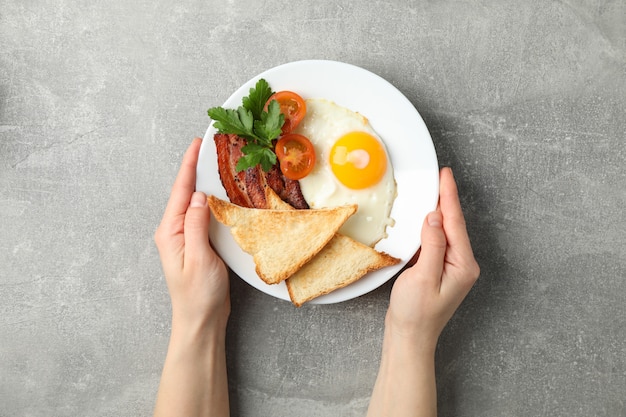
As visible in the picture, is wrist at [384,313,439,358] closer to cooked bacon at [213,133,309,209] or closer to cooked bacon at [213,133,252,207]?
cooked bacon at [213,133,309,209]

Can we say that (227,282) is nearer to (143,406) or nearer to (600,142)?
(143,406)

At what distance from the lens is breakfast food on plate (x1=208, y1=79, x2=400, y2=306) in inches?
104

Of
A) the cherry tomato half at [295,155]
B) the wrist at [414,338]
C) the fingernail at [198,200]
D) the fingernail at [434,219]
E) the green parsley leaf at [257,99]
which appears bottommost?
the wrist at [414,338]

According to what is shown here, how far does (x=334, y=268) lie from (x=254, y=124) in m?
0.80

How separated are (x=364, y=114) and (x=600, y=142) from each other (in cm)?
134

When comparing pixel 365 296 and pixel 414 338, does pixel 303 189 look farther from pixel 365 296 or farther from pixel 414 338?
pixel 414 338

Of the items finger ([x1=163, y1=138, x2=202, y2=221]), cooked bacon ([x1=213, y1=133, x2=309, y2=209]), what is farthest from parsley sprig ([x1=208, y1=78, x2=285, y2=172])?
finger ([x1=163, y1=138, x2=202, y2=221])

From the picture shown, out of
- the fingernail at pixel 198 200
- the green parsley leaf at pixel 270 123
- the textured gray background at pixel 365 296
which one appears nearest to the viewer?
the green parsley leaf at pixel 270 123

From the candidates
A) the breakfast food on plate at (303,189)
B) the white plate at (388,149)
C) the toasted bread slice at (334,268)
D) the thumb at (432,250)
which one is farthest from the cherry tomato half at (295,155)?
the thumb at (432,250)

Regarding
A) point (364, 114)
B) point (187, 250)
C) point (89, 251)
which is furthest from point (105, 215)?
point (364, 114)

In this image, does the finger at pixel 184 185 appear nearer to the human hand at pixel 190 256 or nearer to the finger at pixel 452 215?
the human hand at pixel 190 256

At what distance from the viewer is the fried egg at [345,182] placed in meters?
2.74

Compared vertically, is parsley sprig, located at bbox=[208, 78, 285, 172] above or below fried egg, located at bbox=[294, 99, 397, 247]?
above

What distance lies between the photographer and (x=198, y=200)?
8.82 ft
